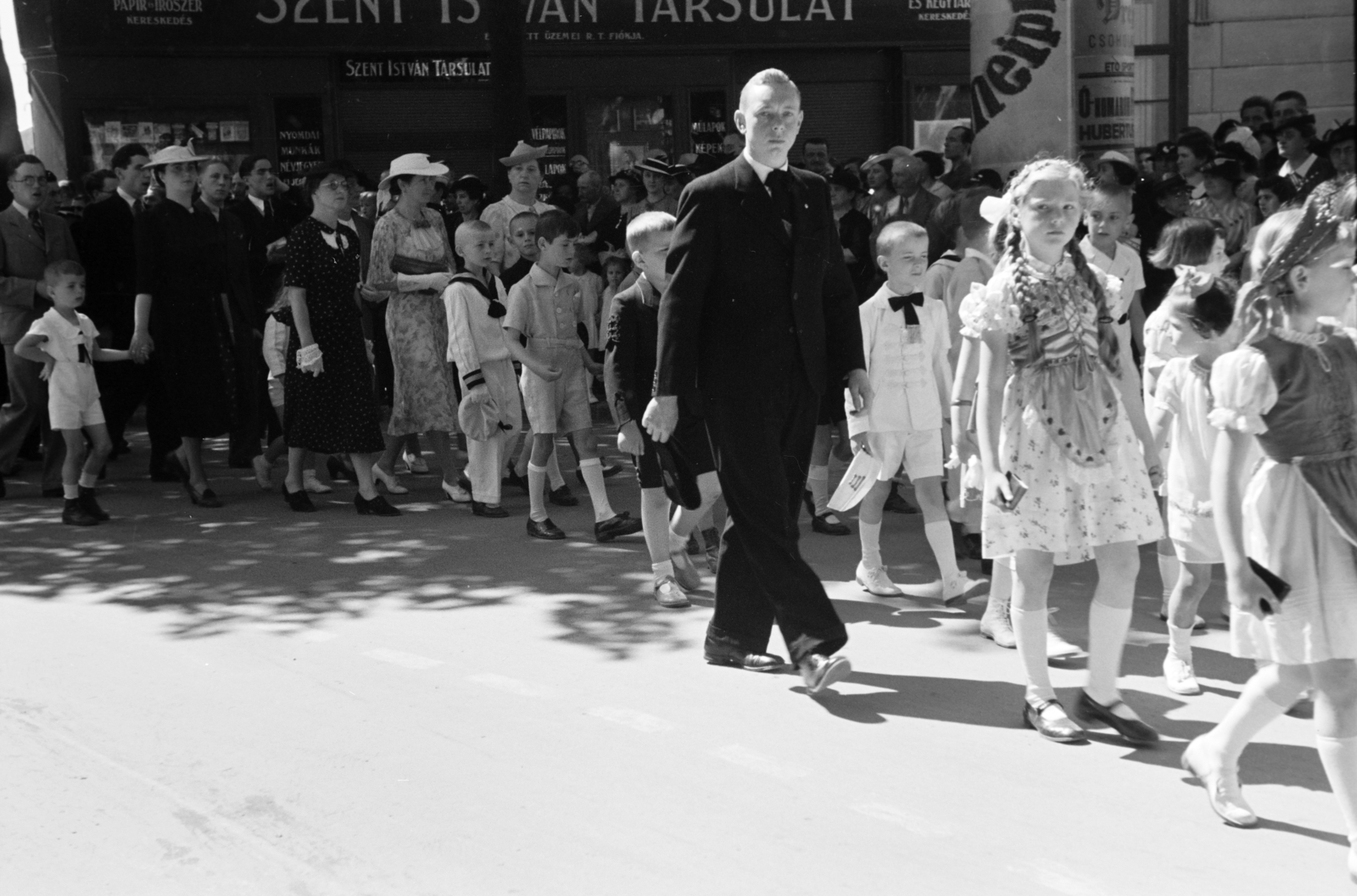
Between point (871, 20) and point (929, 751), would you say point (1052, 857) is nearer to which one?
point (929, 751)

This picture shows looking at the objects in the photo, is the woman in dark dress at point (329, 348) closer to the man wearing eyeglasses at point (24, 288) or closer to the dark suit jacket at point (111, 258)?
the man wearing eyeglasses at point (24, 288)

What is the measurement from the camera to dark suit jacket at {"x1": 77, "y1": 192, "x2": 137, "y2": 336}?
11.6 m

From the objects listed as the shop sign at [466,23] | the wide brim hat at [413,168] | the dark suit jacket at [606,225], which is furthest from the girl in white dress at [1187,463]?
the shop sign at [466,23]

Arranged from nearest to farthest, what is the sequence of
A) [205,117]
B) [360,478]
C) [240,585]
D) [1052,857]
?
[1052,857] < [240,585] < [360,478] < [205,117]

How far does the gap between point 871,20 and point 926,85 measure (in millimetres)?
1158

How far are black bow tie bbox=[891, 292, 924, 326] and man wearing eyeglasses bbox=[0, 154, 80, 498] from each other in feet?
19.3

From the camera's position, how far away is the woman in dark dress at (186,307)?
995 centimetres

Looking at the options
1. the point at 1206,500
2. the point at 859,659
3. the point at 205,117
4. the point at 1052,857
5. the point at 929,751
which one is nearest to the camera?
the point at 1052,857

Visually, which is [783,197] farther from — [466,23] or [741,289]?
[466,23]

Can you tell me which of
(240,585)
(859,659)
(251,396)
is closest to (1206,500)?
(859,659)

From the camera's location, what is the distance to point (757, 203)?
18.9ft

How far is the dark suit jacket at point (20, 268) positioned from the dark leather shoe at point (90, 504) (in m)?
1.79

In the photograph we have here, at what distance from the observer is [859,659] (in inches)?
247

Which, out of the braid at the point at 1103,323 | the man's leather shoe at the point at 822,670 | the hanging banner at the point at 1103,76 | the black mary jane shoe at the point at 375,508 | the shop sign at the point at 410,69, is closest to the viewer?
the braid at the point at 1103,323
